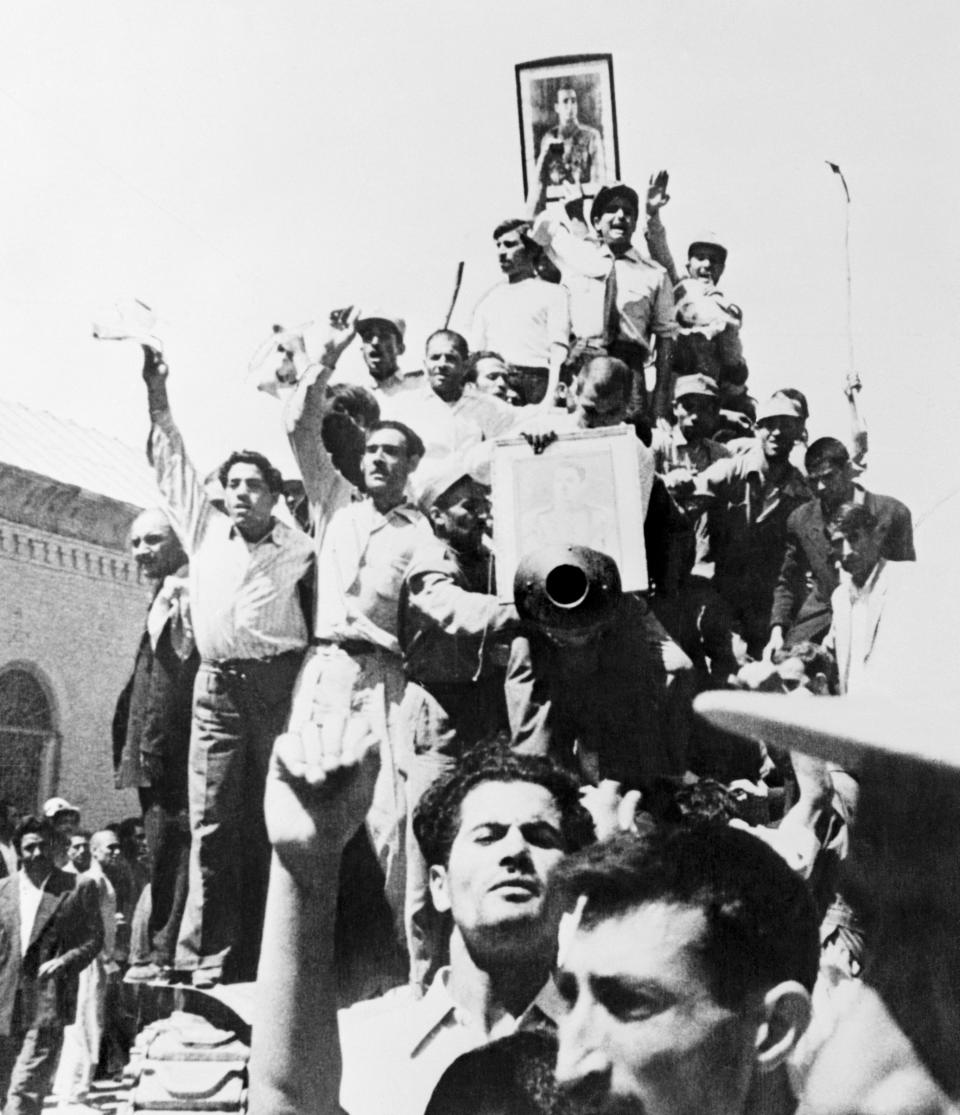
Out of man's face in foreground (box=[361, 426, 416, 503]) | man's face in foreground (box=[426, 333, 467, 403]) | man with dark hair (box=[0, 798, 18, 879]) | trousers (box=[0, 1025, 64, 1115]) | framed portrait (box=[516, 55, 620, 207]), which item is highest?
framed portrait (box=[516, 55, 620, 207])

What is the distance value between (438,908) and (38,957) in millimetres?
1715

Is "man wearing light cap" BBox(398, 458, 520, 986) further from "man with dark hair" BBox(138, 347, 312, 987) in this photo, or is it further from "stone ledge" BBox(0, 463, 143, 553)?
"stone ledge" BBox(0, 463, 143, 553)

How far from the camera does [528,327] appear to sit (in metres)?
5.51

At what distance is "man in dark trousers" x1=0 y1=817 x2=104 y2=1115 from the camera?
17.8 ft

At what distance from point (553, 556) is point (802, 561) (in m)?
0.97

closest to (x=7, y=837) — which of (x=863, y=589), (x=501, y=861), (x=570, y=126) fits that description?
(x=501, y=861)

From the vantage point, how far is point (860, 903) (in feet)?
16.3

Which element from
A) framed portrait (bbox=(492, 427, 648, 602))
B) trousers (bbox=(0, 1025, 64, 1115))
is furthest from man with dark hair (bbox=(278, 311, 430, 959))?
trousers (bbox=(0, 1025, 64, 1115))

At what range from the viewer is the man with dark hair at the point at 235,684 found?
5.31 metres

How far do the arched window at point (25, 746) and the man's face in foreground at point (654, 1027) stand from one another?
7.88ft

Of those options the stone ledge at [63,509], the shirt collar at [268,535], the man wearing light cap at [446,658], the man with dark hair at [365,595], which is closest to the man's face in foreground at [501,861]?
the man wearing light cap at [446,658]

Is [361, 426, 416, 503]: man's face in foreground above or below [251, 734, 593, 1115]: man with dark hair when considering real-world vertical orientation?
above

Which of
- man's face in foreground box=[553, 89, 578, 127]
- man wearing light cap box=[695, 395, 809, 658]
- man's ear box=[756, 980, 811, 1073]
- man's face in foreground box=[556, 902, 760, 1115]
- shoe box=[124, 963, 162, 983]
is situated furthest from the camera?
man's face in foreground box=[553, 89, 578, 127]

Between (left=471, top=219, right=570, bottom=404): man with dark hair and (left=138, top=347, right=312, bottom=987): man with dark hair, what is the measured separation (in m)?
1.06
